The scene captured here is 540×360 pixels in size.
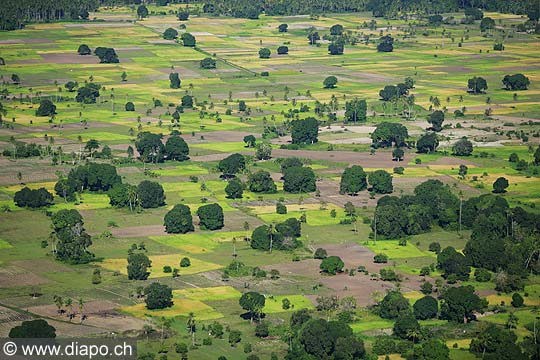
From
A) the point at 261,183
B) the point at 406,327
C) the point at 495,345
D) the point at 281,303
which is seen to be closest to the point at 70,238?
the point at 281,303

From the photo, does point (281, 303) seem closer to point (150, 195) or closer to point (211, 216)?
point (211, 216)

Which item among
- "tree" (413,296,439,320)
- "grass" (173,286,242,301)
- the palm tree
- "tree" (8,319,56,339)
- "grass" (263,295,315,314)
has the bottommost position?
"grass" (173,286,242,301)

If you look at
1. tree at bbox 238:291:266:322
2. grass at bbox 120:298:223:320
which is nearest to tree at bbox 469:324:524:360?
tree at bbox 238:291:266:322

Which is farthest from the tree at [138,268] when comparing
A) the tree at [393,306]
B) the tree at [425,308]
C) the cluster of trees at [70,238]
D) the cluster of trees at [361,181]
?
the cluster of trees at [361,181]

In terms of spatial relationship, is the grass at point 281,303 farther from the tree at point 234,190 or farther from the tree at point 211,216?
the tree at point 234,190

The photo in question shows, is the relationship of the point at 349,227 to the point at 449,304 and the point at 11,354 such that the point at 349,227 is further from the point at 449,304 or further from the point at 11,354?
the point at 11,354

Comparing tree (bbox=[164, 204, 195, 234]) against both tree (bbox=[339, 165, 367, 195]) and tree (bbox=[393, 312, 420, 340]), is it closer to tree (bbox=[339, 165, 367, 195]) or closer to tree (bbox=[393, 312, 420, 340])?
tree (bbox=[339, 165, 367, 195])
